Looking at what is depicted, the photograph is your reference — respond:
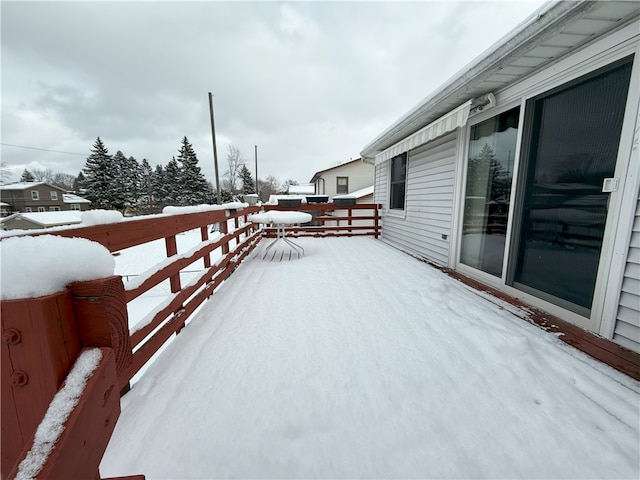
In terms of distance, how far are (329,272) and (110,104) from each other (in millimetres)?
16070

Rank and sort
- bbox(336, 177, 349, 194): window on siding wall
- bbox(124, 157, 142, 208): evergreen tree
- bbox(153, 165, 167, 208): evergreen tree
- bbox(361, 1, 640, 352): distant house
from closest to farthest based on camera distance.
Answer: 1. bbox(361, 1, 640, 352): distant house
2. bbox(336, 177, 349, 194): window on siding wall
3. bbox(124, 157, 142, 208): evergreen tree
4. bbox(153, 165, 167, 208): evergreen tree

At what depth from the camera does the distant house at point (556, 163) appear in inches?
69.3

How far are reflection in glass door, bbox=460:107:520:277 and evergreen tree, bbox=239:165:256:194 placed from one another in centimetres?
3064

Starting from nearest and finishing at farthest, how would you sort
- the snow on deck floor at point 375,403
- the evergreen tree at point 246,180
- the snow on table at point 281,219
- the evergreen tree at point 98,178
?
the snow on deck floor at point 375,403 < the snow on table at point 281,219 < the evergreen tree at point 98,178 < the evergreen tree at point 246,180

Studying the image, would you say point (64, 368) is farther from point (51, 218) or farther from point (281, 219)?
point (51, 218)

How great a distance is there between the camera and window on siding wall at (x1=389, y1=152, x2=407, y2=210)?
5478 millimetres

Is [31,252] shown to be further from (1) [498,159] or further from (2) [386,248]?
(2) [386,248]

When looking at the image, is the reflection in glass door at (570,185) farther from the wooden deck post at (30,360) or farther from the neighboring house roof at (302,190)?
the neighboring house roof at (302,190)

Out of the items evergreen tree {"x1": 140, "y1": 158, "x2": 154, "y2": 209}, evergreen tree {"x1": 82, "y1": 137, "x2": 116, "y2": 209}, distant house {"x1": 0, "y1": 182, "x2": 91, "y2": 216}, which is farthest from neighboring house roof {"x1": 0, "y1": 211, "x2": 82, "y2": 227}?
evergreen tree {"x1": 140, "y1": 158, "x2": 154, "y2": 209}

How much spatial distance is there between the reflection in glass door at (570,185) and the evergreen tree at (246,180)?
31495mm

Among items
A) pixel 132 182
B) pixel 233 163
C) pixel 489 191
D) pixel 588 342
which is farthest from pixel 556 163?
pixel 233 163

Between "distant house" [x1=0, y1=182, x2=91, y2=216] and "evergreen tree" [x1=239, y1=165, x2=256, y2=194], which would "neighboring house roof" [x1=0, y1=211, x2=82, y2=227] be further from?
"evergreen tree" [x1=239, y1=165, x2=256, y2=194]

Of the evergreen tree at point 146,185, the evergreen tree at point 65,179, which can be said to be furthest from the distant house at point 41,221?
the evergreen tree at point 65,179

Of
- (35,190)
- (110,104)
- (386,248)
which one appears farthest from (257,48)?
(35,190)
